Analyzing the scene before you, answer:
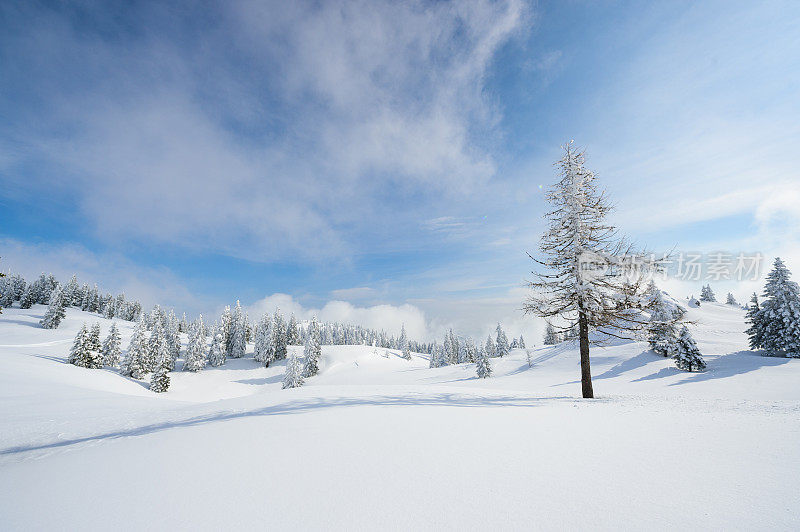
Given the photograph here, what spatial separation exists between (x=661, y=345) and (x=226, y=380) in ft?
256

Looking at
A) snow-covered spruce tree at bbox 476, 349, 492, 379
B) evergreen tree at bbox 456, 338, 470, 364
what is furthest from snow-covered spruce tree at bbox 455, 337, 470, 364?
snow-covered spruce tree at bbox 476, 349, 492, 379

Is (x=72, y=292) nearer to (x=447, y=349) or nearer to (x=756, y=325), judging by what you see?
(x=447, y=349)

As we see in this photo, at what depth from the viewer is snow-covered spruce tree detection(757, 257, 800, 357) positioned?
1037 inches

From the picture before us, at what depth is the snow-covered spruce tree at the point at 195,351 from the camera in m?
67.0

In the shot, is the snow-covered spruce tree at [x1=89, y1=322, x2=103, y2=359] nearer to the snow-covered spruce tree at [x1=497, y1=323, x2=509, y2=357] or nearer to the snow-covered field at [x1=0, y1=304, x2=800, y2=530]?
the snow-covered field at [x1=0, y1=304, x2=800, y2=530]

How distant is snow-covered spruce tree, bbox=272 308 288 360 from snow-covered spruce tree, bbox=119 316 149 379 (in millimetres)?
27411

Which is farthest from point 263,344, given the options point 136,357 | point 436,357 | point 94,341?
point 436,357

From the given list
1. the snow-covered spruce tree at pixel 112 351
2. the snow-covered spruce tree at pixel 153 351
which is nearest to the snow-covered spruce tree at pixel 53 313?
the snow-covered spruce tree at pixel 112 351

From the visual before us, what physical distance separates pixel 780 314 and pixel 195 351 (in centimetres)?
9211

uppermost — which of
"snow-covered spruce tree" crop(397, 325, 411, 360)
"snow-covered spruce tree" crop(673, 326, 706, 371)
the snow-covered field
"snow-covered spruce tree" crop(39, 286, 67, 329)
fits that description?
"snow-covered spruce tree" crop(39, 286, 67, 329)

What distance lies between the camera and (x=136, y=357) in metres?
53.4

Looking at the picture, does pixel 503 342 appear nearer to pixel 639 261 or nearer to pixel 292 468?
pixel 639 261

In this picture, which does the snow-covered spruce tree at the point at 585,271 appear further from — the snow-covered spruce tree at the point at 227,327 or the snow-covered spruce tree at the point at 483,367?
the snow-covered spruce tree at the point at 227,327

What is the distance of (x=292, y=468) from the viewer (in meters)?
4.21
